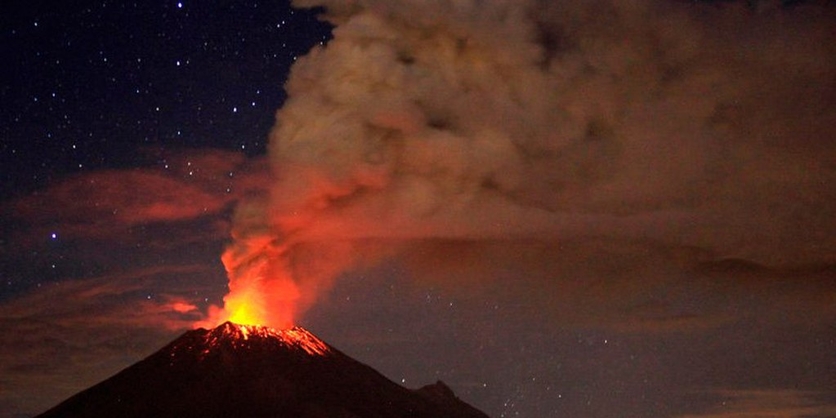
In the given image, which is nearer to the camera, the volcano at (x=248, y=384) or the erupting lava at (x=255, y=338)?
the volcano at (x=248, y=384)

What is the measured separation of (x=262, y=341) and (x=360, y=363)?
516 inches

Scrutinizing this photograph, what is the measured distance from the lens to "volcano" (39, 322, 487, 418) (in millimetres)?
95500

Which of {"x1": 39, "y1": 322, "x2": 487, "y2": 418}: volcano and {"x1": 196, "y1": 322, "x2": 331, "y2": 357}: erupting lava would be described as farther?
{"x1": 196, "y1": 322, "x2": 331, "y2": 357}: erupting lava

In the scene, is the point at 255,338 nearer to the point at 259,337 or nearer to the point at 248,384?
the point at 259,337

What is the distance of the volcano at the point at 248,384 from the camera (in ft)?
313

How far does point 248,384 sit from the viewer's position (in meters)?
101

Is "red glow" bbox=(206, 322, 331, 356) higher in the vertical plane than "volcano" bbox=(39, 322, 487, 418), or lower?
higher

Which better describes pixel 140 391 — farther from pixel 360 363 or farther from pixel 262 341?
pixel 360 363

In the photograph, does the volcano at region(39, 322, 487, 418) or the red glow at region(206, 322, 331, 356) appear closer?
the volcano at region(39, 322, 487, 418)

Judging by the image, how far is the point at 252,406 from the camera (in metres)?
95.4

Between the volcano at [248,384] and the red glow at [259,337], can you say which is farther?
the red glow at [259,337]

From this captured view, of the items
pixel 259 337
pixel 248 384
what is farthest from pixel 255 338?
pixel 248 384

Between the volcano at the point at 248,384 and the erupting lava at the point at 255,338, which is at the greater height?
the erupting lava at the point at 255,338

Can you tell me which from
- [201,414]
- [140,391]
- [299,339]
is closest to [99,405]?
[140,391]
